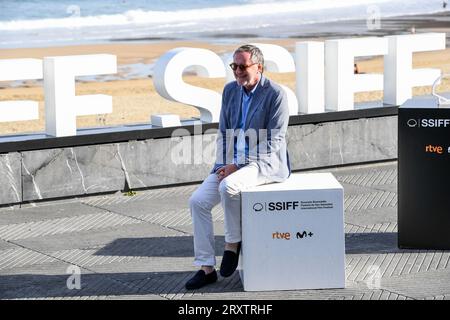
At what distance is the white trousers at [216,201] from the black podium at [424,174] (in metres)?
1.30

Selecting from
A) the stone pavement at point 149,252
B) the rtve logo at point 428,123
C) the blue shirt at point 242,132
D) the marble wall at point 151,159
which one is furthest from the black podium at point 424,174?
the marble wall at point 151,159

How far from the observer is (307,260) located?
24.9 ft

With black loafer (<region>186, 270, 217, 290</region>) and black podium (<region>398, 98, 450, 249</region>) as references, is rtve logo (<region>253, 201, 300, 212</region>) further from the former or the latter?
black podium (<region>398, 98, 450, 249</region>)

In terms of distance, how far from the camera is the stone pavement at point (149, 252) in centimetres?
761

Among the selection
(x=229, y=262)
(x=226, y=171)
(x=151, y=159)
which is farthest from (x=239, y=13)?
(x=229, y=262)

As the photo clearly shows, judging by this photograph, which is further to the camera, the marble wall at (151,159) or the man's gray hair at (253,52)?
the marble wall at (151,159)

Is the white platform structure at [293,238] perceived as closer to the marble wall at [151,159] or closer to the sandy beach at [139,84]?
the marble wall at [151,159]

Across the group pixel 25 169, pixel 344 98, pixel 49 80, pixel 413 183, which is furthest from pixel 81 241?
pixel 344 98

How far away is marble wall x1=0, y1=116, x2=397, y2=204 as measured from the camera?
10297mm

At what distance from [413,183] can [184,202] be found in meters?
2.79

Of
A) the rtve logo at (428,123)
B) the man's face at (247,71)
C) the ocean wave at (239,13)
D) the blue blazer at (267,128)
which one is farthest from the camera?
the ocean wave at (239,13)

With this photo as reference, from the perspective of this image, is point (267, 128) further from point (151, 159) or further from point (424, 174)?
point (151, 159)

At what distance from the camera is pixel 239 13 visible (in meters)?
41.6

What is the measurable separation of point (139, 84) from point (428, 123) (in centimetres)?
1391
